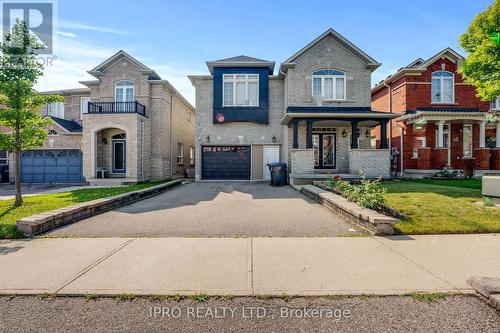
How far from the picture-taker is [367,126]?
16844 millimetres

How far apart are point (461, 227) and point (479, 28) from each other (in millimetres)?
10303

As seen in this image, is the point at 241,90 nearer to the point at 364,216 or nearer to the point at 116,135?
the point at 116,135

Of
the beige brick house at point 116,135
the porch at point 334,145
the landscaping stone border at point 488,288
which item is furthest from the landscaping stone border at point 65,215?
the porch at point 334,145

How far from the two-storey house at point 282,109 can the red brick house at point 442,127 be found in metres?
3.12

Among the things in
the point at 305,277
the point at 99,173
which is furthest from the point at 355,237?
the point at 99,173

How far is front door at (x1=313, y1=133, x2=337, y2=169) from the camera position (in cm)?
1700

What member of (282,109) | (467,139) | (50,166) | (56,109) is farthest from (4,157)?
(467,139)

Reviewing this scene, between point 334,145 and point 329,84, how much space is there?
13.3ft

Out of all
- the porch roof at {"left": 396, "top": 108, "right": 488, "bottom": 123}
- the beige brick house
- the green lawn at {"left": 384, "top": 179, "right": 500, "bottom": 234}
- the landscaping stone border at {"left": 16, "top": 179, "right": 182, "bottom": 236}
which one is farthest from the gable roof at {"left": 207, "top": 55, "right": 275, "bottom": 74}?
the green lawn at {"left": 384, "top": 179, "right": 500, "bottom": 234}

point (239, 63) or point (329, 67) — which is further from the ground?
point (239, 63)

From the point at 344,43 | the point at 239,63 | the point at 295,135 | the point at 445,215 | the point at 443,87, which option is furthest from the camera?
the point at 443,87

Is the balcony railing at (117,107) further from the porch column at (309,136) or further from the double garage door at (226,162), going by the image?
the porch column at (309,136)

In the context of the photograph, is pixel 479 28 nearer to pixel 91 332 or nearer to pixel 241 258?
pixel 241 258

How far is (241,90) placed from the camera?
58.7 feet
